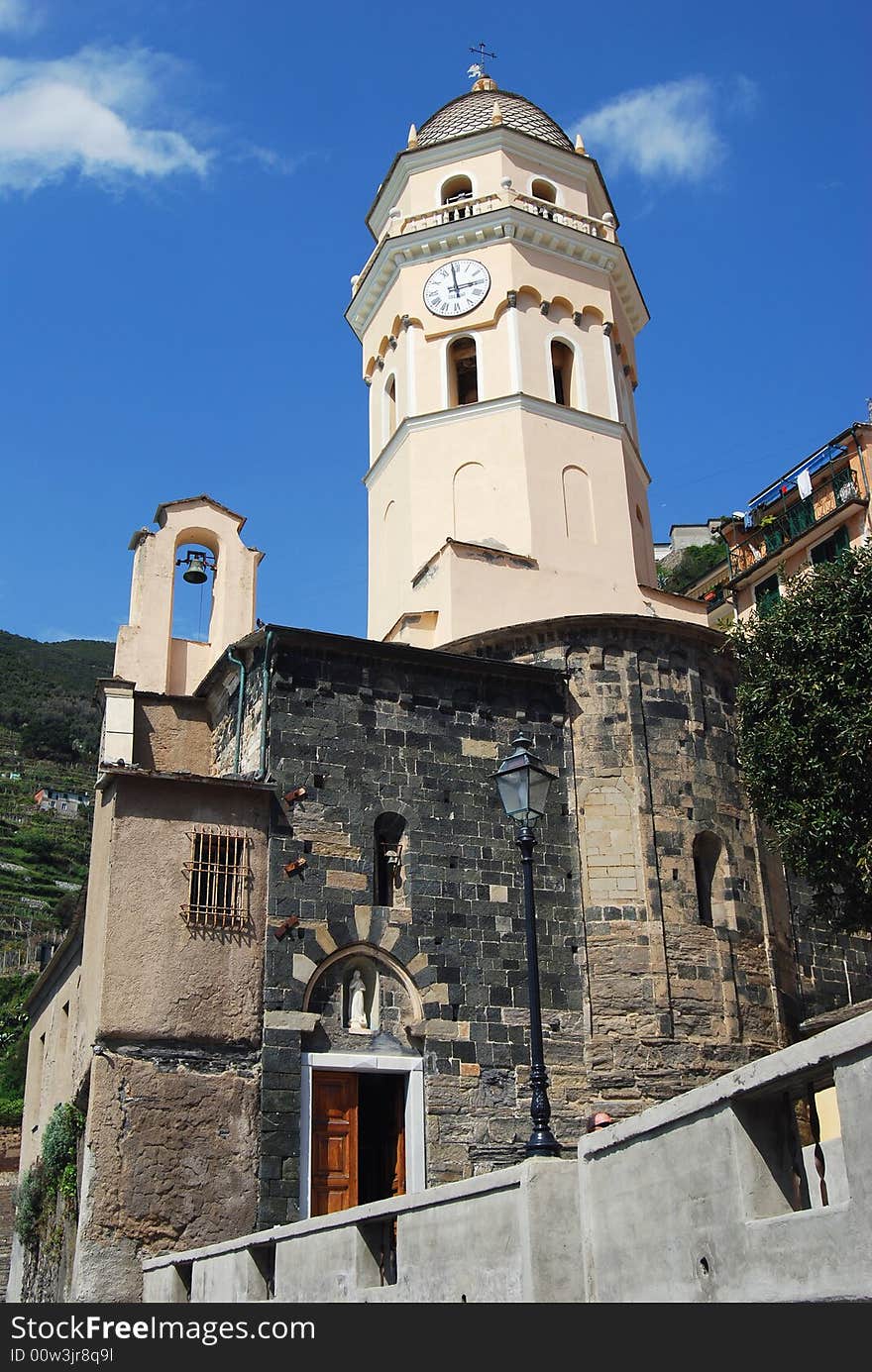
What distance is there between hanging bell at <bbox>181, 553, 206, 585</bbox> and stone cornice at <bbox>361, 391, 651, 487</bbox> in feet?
17.8

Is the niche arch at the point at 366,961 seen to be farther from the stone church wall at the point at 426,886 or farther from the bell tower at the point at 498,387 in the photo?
the bell tower at the point at 498,387

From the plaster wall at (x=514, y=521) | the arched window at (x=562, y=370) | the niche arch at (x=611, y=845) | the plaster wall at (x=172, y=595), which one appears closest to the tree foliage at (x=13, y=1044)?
the plaster wall at (x=172, y=595)

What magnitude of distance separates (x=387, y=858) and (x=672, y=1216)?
1113 cm

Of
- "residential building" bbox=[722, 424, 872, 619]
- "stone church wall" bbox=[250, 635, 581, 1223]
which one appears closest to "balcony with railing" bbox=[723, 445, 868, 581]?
"residential building" bbox=[722, 424, 872, 619]

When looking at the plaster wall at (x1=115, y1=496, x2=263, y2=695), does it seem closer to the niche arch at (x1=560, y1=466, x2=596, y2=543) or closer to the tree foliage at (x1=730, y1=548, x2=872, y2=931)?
the niche arch at (x1=560, y1=466, x2=596, y2=543)

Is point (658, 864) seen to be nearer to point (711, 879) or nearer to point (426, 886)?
point (711, 879)

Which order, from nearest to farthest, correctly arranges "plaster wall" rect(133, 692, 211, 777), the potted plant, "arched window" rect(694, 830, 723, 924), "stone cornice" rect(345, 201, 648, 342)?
"arched window" rect(694, 830, 723, 924)
"plaster wall" rect(133, 692, 211, 777)
"stone cornice" rect(345, 201, 648, 342)
the potted plant

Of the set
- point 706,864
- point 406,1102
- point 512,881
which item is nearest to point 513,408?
point 706,864

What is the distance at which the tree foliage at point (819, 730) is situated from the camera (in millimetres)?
18547

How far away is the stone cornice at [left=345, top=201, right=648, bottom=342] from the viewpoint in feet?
87.0

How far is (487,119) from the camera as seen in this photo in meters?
28.8
